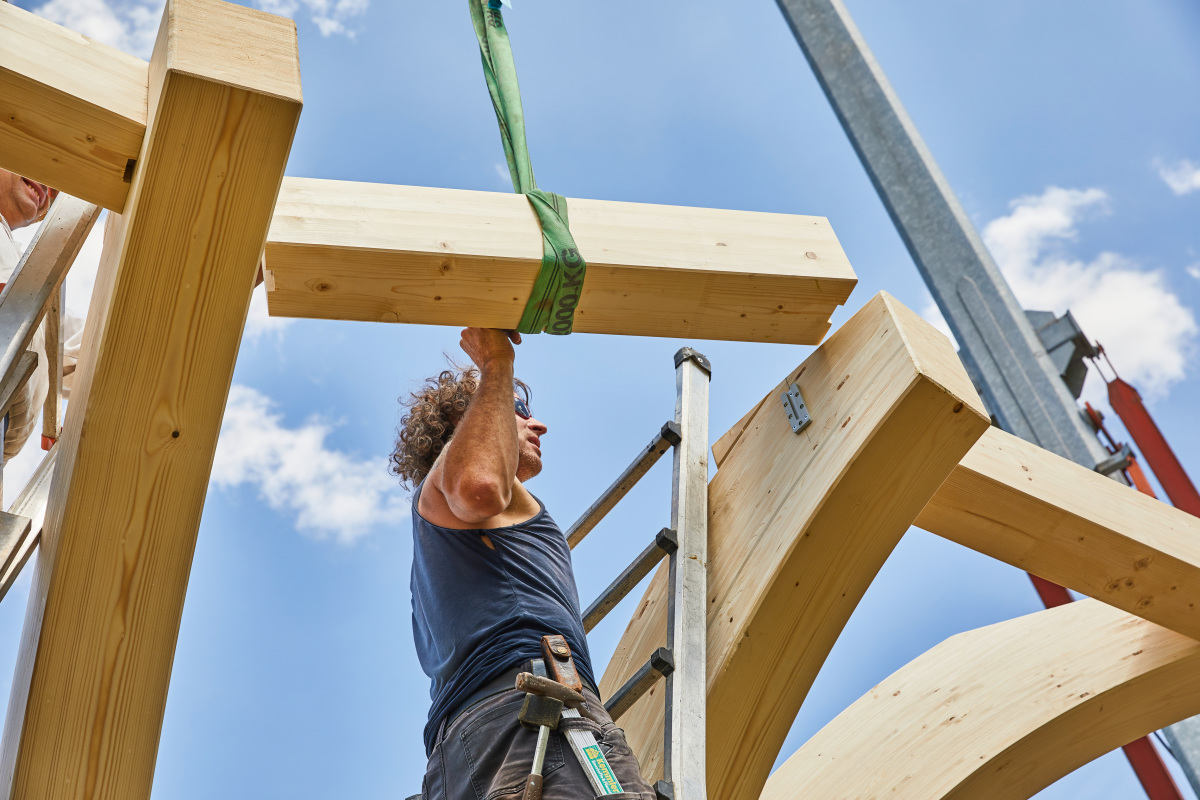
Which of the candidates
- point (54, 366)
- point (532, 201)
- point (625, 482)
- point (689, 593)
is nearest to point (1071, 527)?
point (689, 593)

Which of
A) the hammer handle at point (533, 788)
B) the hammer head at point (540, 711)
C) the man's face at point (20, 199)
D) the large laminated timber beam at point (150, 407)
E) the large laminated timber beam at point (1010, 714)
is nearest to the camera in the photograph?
the large laminated timber beam at point (150, 407)

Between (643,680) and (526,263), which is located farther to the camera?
(643,680)

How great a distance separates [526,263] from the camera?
6.82 feet

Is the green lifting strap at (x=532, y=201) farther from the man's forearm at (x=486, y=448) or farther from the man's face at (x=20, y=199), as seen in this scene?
the man's face at (x=20, y=199)

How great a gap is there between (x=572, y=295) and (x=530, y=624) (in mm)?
693

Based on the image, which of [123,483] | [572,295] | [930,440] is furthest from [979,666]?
[123,483]

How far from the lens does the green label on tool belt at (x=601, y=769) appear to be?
6.46 ft

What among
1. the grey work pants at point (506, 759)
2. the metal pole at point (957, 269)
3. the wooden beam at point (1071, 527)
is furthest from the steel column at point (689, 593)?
the metal pole at point (957, 269)

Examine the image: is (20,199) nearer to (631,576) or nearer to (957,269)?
(631,576)

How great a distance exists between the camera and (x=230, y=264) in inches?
66.2

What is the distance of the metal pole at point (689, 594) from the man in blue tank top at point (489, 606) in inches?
4.4

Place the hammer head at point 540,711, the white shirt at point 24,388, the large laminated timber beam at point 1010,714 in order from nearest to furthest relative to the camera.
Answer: the hammer head at point 540,711
the white shirt at point 24,388
the large laminated timber beam at point 1010,714

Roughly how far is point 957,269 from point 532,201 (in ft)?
12.7

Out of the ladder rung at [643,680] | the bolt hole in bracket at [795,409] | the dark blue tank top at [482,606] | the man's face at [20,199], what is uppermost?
the man's face at [20,199]
